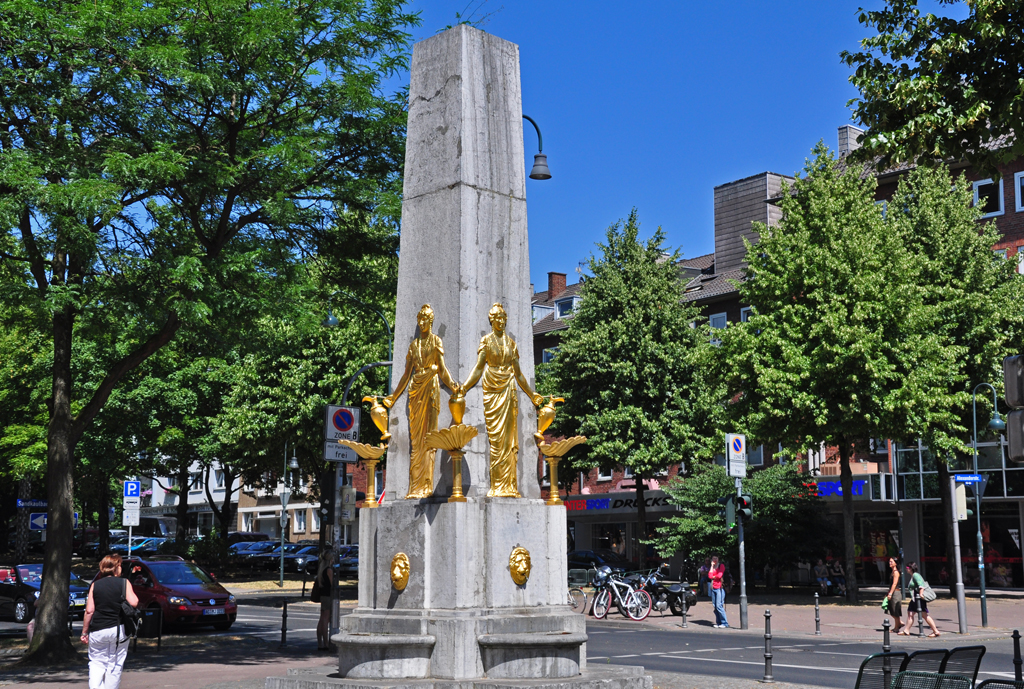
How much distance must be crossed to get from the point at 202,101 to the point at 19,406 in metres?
36.0

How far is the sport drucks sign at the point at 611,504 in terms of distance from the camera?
167ft

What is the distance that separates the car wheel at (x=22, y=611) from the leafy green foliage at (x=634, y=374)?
2038 centimetres

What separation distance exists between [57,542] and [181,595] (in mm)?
7121

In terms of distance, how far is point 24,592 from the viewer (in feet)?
92.5

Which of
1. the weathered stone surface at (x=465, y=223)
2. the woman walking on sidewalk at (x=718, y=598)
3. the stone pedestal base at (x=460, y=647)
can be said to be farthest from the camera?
the woman walking on sidewalk at (x=718, y=598)

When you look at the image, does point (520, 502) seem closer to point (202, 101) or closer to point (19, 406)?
point (202, 101)

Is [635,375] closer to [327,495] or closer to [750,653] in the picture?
[327,495]

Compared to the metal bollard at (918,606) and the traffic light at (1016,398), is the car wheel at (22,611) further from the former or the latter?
the traffic light at (1016,398)

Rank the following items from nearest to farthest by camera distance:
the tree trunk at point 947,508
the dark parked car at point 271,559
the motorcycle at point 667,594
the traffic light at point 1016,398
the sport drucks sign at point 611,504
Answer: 1. the traffic light at point 1016,398
2. the motorcycle at point 667,594
3. the tree trunk at point 947,508
4. the sport drucks sign at point 611,504
5. the dark parked car at point 271,559

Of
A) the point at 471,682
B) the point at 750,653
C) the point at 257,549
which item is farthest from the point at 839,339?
the point at 257,549

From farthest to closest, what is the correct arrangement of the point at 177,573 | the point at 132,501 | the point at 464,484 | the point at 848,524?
the point at 848,524 < the point at 132,501 < the point at 177,573 < the point at 464,484

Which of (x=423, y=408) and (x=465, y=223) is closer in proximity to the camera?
(x=423, y=408)

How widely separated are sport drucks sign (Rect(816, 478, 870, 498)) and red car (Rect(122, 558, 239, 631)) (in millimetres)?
25228

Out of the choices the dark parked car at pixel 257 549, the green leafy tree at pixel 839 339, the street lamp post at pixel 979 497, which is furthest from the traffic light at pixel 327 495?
the dark parked car at pixel 257 549
